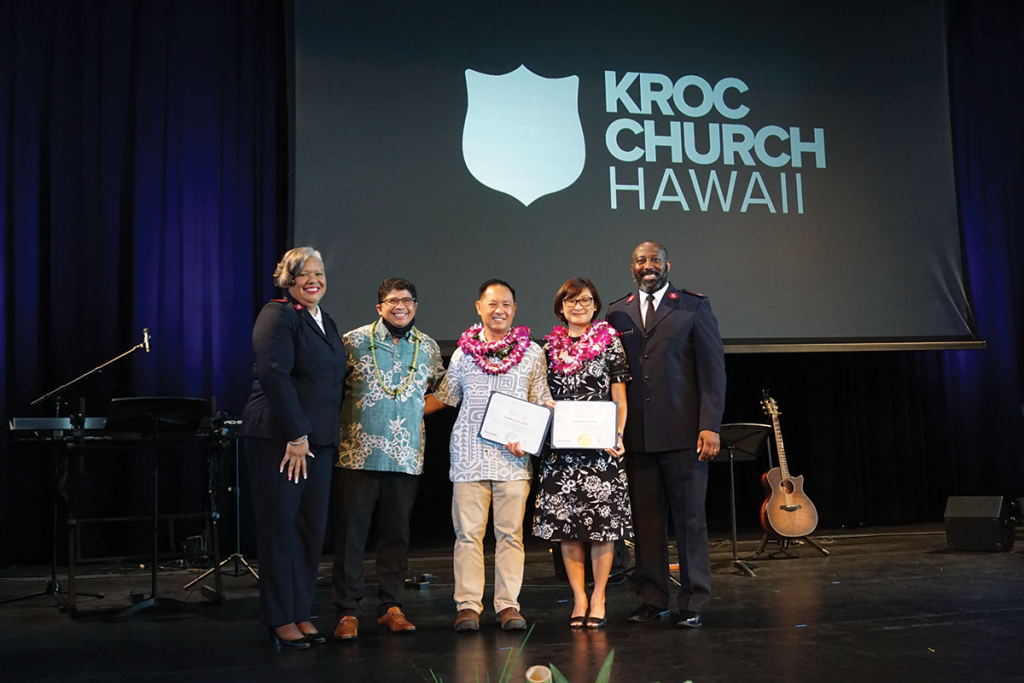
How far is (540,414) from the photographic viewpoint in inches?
139

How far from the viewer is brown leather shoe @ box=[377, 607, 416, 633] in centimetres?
354

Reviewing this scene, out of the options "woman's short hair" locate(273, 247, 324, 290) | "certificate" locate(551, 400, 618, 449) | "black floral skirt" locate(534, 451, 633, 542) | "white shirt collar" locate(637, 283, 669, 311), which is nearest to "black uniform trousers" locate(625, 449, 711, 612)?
"black floral skirt" locate(534, 451, 633, 542)

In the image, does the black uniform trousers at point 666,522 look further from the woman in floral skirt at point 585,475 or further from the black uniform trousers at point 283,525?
the black uniform trousers at point 283,525

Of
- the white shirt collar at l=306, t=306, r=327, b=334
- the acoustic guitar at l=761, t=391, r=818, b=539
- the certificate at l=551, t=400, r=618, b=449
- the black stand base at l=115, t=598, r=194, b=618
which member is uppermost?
the white shirt collar at l=306, t=306, r=327, b=334

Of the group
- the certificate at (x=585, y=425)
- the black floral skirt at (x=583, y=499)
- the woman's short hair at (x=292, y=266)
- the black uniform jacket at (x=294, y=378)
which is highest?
the woman's short hair at (x=292, y=266)

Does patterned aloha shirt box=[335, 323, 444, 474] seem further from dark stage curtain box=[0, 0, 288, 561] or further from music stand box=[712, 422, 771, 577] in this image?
dark stage curtain box=[0, 0, 288, 561]

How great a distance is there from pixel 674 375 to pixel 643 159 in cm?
256

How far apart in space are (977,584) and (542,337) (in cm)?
266

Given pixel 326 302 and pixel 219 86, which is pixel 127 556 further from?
pixel 219 86

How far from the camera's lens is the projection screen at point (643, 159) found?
17.9ft

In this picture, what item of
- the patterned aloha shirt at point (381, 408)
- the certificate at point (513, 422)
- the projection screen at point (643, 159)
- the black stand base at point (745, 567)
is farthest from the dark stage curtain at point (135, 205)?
the certificate at point (513, 422)

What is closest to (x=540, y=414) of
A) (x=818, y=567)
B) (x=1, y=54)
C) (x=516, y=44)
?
(x=818, y=567)

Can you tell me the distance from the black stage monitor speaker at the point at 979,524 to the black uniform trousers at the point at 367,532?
3729 mm

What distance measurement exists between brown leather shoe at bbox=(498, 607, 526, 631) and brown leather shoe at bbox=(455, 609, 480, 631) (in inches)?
3.8
